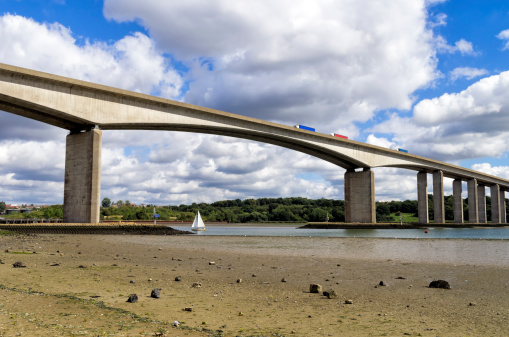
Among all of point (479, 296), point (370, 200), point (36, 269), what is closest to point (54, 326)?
point (36, 269)

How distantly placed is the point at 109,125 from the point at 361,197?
4560 cm

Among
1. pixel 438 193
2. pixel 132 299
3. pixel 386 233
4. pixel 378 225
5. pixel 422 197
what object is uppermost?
pixel 438 193

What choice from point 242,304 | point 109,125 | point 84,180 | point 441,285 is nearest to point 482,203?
point 109,125

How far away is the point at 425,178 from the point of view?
3408 inches

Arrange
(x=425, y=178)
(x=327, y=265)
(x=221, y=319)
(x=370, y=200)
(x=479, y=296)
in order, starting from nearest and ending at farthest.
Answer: (x=221, y=319), (x=479, y=296), (x=327, y=265), (x=370, y=200), (x=425, y=178)

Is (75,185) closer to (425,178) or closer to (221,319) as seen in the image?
(221,319)

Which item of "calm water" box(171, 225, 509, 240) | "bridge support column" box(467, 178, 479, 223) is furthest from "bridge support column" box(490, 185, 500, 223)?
"calm water" box(171, 225, 509, 240)

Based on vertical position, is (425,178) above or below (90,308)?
above

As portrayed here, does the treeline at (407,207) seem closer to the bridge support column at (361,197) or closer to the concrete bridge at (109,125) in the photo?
the bridge support column at (361,197)

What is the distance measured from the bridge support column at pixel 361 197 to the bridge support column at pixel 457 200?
32793 millimetres

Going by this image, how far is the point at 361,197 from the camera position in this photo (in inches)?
2800

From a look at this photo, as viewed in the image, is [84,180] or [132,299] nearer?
[132,299]

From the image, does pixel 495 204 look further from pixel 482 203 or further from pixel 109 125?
pixel 109 125

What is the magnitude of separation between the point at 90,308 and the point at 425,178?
8921cm
